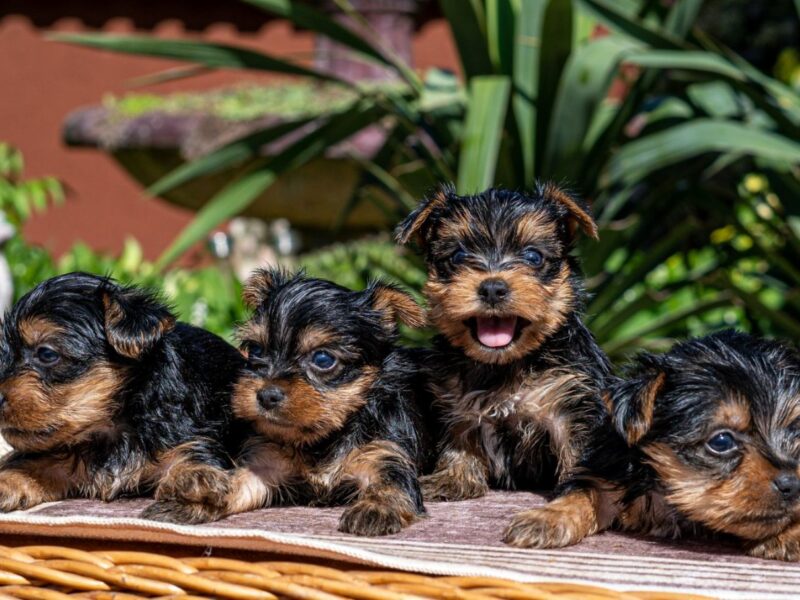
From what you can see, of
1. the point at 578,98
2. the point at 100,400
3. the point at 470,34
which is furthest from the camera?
the point at 470,34

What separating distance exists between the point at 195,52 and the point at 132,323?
4.08 m

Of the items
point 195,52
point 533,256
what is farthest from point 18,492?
point 195,52

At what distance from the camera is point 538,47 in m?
6.13

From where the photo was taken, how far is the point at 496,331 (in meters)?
3.26

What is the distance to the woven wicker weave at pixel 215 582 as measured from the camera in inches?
98.3

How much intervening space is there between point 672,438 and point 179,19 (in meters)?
11.5

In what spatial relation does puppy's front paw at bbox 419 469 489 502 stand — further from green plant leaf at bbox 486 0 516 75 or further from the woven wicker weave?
green plant leaf at bbox 486 0 516 75

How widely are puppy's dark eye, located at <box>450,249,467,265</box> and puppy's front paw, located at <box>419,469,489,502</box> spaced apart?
650 millimetres

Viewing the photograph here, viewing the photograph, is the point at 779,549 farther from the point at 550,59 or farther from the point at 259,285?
the point at 550,59

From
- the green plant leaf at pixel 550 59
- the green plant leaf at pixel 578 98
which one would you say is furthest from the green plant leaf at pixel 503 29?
the green plant leaf at pixel 578 98

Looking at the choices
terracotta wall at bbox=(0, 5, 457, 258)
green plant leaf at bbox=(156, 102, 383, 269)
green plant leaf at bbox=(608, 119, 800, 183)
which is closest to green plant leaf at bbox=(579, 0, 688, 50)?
green plant leaf at bbox=(608, 119, 800, 183)

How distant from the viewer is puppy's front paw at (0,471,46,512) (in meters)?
3.14

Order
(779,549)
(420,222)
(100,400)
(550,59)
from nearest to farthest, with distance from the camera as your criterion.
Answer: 1. (779,549)
2. (100,400)
3. (420,222)
4. (550,59)

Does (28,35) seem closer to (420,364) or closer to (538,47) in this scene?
(538,47)
